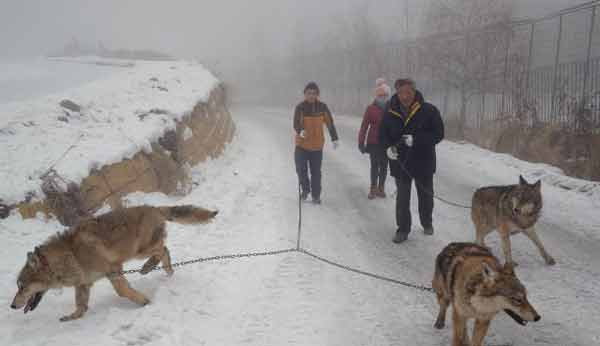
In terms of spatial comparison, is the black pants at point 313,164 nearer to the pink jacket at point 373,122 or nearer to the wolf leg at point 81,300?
the pink jacket at point 373,122

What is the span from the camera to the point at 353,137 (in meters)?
16.6

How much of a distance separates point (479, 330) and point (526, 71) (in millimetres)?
13026

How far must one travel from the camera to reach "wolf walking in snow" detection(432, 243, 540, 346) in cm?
288

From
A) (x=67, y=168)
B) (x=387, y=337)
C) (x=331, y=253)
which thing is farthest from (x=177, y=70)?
(x=387, y=337)

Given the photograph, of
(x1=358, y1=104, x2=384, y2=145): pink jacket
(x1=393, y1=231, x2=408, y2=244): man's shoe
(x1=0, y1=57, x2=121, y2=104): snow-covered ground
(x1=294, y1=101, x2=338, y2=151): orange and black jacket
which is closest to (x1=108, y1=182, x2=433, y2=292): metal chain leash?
(x1=393, y1=231, x2=408, y2=244): man's shoe

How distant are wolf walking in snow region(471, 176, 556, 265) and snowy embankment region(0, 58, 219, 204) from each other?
21.0 feet

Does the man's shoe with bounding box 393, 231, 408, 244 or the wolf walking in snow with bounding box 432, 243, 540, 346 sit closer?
the wolf walking in snow with bounding box 432, 243, 540, 346

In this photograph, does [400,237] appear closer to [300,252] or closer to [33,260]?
[300,252]

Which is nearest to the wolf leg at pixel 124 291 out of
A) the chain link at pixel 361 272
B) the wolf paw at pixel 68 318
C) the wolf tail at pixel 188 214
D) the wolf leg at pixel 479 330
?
the wolf paw at pixel 68 318

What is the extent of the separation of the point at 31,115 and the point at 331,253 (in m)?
6.82

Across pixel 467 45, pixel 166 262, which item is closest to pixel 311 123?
pixel 166 262

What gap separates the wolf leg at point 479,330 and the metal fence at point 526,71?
9.20m

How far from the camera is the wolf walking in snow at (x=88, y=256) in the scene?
3.97 meters

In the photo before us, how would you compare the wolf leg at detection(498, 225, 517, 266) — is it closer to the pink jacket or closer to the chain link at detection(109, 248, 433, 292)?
the chain link at detection(109, 248, 433, 292)
